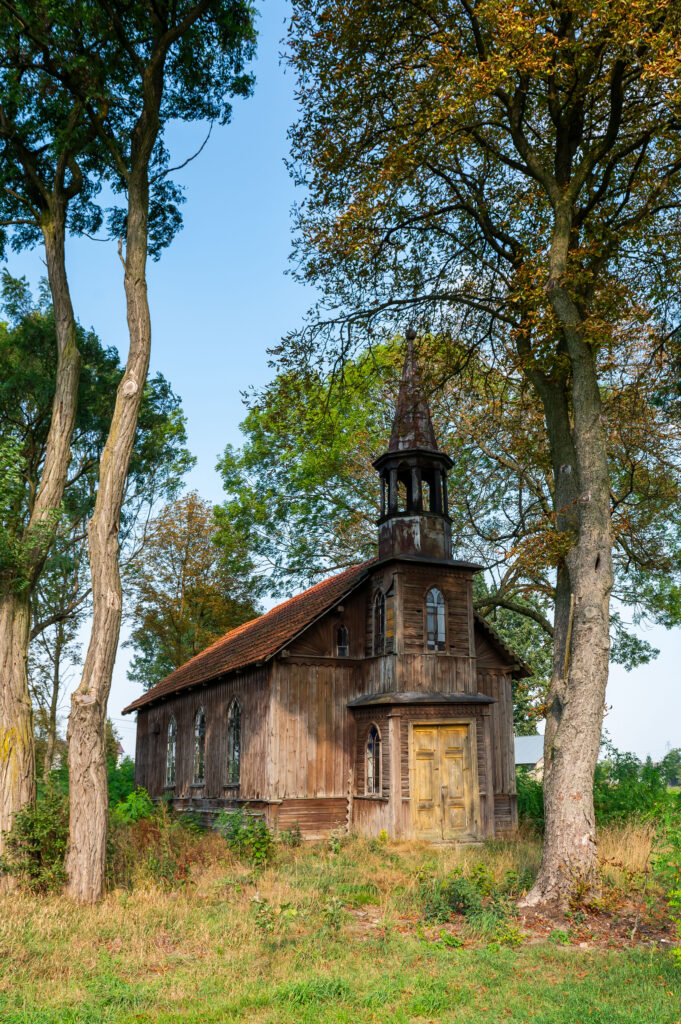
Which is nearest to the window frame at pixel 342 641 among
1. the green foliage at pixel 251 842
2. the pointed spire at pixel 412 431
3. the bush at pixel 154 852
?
the pointed spire at pixel 412 431

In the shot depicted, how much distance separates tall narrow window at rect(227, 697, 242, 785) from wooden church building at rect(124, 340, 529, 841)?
0.18 ft

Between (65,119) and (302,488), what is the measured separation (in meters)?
16.0

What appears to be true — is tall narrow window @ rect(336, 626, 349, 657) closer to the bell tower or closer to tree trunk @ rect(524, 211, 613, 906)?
the bell tower

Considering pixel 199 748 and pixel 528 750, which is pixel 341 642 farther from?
pixel 528 750

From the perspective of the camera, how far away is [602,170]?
15.0 m

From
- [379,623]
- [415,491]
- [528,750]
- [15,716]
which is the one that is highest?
[415,491]

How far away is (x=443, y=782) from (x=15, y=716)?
9.82m

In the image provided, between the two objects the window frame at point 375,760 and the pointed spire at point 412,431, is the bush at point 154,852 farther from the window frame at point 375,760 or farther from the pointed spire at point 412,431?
the pointed spire at point 412,431

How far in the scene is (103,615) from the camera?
12398mm

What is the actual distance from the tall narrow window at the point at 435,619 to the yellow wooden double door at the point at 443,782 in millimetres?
1935

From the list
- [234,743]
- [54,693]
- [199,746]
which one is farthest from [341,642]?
[54,693]

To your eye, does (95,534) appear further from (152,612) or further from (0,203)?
(152,612)

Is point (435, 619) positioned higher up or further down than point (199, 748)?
higher up

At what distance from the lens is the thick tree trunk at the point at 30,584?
12531 millimetres
